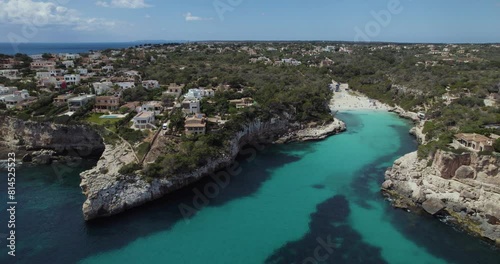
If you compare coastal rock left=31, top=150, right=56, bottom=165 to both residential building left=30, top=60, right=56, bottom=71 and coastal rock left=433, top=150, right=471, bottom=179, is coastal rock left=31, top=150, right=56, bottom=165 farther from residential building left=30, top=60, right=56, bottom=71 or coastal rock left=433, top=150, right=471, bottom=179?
coastal rock left=433, top=150, right=471, bottom=179

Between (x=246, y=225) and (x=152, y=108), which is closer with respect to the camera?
(x=246, y=225)

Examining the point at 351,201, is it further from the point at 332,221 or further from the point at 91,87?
the point at 91,87

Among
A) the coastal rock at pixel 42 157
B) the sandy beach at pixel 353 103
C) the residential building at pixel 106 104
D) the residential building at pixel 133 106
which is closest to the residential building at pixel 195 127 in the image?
the residential building at pixel 133 106

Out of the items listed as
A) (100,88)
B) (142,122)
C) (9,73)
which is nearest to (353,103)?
(142,122)

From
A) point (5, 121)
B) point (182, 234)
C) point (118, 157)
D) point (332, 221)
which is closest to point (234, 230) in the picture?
point (182, 234)

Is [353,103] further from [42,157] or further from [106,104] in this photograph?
[42,157]

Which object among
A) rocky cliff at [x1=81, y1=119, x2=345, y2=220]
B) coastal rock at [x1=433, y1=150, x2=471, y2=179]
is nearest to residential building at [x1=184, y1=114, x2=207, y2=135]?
rocky cliff at [x1=81, y1=119, x2=345, y2=220]
